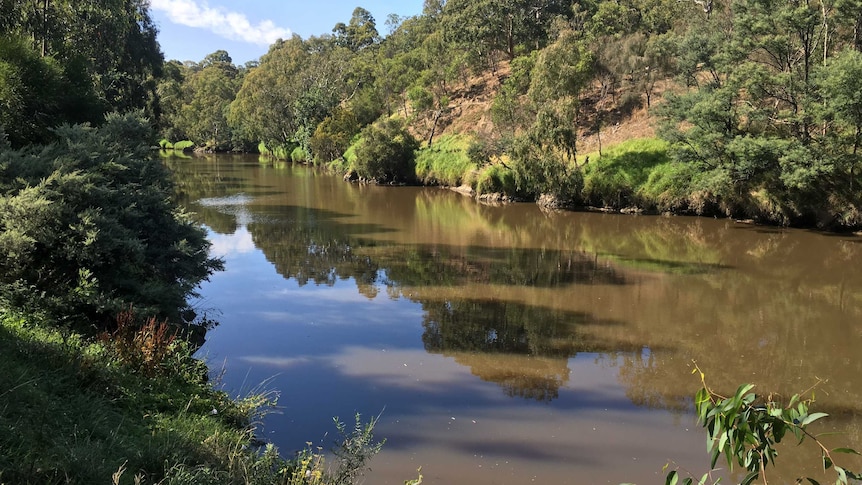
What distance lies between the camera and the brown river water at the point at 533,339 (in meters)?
7.79

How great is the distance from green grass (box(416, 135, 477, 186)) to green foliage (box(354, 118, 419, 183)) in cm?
106

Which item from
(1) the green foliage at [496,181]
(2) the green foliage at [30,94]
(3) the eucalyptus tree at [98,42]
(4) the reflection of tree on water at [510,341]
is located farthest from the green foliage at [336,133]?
(4) the reflection of tree on water at [510,341]

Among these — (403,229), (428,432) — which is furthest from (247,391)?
(403,229)

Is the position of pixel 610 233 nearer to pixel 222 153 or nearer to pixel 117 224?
pixel 117 224

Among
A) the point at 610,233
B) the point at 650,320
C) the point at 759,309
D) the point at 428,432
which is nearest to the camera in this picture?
the point at 428,432

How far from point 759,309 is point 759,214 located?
46.2ft

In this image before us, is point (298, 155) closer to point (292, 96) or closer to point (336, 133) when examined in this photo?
point (292, 96)

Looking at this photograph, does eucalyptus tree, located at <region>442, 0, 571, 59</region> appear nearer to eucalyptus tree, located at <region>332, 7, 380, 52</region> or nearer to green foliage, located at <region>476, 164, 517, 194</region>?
green foliage, located at <region>476, 164, 517, 194</region>

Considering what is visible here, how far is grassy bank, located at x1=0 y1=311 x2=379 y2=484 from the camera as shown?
14.9 ft

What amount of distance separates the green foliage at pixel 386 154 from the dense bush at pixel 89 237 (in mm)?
31603

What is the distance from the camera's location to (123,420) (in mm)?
5875

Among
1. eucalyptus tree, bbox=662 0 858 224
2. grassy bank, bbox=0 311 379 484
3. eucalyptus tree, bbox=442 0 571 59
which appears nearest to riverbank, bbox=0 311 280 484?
grassy bank, bbox=0 311 379 484

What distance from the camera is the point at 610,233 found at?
2480 centimetres

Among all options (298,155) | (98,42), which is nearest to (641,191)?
(98,42)
